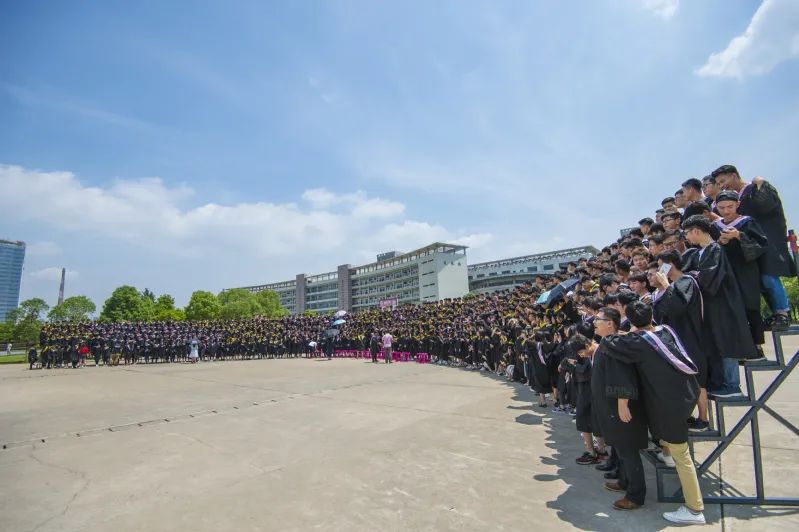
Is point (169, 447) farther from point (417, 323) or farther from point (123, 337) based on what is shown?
point (123, 337)

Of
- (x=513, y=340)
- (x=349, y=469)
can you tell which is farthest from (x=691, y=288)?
(x=513, y=340)

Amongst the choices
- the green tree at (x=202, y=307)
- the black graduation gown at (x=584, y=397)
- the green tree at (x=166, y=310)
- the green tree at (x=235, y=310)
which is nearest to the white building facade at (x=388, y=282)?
the green tree at (x=235, y=310)

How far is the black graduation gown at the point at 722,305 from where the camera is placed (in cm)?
376

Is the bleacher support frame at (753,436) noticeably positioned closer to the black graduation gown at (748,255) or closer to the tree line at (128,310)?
the black graduation gown at (748,255)

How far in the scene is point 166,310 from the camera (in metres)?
72.4

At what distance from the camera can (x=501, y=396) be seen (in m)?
9.23

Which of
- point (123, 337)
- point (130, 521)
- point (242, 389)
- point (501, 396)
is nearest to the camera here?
point (130, 521)

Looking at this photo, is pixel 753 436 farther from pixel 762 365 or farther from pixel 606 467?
pixel 606 467

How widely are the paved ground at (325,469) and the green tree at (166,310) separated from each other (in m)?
65.5

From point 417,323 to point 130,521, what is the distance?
18.1 m

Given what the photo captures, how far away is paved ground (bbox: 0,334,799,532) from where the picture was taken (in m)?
3.48

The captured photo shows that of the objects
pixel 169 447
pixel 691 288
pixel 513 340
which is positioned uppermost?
pixel 691 288

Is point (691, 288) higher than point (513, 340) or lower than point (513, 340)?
higher

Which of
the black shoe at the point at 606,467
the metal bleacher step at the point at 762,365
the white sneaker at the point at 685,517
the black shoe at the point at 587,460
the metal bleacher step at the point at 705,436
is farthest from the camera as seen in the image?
the black shoe at the point at 587,460
